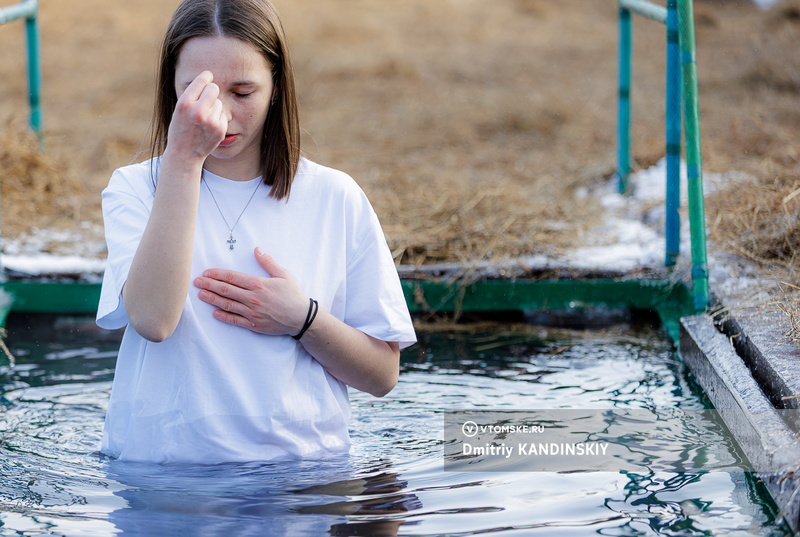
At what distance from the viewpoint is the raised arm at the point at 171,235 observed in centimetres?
182

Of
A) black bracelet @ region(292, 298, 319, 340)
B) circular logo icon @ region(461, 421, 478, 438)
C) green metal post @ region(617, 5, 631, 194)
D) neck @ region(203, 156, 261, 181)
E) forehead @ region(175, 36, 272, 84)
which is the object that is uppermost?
green metal post @ region(617, 5, 631, 194)

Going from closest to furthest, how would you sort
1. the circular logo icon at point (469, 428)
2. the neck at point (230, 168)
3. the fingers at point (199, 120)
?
the fingers at point (199, 120), the neck at point (230, 168), the circular logo icon at point (469, 428)

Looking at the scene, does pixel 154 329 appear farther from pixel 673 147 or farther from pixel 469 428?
pixel 673 147

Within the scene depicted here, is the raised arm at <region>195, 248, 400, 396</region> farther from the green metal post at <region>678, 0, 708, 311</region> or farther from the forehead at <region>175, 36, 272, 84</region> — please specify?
the green metal post at <region>678, 0, 708, 311</region>

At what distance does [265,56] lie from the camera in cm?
201

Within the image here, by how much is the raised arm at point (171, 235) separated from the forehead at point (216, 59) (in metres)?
0.06

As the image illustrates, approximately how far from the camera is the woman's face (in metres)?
1.93

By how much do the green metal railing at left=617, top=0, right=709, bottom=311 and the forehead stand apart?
1.69 metres

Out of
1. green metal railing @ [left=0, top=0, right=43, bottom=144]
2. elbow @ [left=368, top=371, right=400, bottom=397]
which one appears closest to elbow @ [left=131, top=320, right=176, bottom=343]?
elbow @ [left=368, top=371, right=400, bottom=397]

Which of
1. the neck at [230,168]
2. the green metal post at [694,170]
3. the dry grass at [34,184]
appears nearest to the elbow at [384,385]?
the neck at [230,168]

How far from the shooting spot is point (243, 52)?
195cm

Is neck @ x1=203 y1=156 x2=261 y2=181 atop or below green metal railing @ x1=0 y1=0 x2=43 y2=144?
below

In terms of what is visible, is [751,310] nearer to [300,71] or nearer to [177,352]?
[177,352]

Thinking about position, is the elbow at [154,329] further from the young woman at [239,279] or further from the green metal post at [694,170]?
the green metal post at [694,170]
